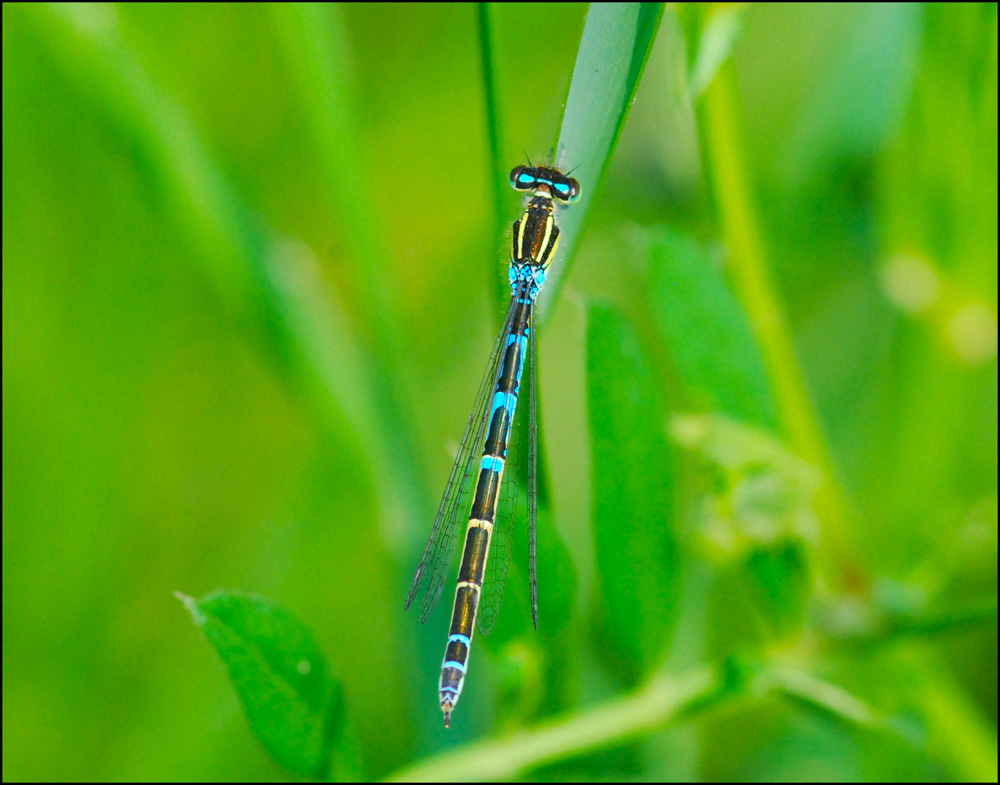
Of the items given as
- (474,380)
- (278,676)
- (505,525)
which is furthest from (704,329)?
(474,380)

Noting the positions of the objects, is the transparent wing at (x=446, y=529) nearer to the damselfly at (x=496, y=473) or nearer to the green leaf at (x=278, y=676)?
the damselfly at (x=496, y=473)

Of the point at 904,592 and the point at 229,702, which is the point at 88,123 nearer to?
the point at 229,702

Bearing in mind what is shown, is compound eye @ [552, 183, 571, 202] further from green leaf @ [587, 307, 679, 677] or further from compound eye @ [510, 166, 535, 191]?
green leaf @ [587, 307, 679, 677]

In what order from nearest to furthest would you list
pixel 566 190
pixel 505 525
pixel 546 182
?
pixel 505 525 < pixel 566 190 < pixel 546 182

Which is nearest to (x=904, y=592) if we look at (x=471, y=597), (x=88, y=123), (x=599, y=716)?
(x=599, y=716)

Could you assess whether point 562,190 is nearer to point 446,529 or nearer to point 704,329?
point 704,329

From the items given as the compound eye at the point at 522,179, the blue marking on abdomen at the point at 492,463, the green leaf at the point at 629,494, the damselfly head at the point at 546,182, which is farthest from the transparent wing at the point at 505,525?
the compound eye at the point at 522,179
